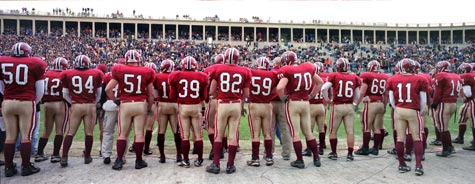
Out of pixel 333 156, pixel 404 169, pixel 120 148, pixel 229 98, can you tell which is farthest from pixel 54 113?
pixel 404 169

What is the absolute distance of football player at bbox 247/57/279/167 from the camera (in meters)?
7.14

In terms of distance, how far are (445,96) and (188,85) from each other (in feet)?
20.9

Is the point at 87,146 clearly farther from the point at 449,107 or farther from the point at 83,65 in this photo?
the point at 449,107

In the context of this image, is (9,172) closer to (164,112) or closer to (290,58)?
(164,112)

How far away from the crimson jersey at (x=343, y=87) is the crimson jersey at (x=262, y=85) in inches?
56.2

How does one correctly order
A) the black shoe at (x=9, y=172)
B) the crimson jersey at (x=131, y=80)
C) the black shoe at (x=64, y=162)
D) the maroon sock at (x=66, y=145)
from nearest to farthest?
1. the black shoe at (x=9, y=172)
2. the crimson jersey at (x=131, y=80)
3. the black shoe at (x=64, y=162)
4. the maroon sock at (x=66, y=145)

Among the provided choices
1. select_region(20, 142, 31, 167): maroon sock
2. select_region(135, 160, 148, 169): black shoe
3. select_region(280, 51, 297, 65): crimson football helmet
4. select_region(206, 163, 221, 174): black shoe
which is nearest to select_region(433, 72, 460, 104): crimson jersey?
select_region(280, 51, 297, 65): crimson football helmet

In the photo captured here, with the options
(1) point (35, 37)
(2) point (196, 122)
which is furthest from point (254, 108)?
(1) point (35, 37)

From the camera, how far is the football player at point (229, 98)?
6635 mm

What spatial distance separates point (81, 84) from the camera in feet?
23.2

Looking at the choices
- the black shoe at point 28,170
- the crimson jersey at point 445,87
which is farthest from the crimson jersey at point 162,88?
the crimson jersey at point 445,87

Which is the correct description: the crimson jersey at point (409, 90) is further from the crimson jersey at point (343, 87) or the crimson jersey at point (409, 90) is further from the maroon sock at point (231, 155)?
the maroon sock at point (231, 155)

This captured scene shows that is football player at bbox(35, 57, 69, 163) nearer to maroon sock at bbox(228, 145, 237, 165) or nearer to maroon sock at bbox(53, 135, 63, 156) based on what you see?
maroon sock at bbox(53, 135, 63, 156)

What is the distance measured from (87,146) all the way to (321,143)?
5.30 m
